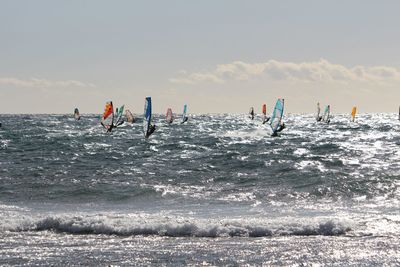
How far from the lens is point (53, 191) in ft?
69.8

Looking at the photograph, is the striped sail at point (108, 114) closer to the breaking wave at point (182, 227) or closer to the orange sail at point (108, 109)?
the orange sail at point (108, 109)

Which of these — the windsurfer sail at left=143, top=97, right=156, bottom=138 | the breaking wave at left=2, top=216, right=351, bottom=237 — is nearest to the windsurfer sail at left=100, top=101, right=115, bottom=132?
the windsurfer sail at left=143, top=97, right=156, bottom=138

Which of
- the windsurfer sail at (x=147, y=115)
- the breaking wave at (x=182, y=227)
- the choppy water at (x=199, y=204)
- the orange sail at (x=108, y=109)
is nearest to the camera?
the choppy water at (x=199, y=204)

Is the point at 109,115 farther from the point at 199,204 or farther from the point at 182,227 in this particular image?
the point at 182,227

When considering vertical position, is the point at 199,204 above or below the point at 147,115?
below

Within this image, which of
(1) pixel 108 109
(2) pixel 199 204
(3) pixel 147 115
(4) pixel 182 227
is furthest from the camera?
(1) pixel 108 109

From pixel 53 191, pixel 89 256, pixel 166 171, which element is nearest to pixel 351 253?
pixel 89 256

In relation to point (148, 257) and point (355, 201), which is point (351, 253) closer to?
point (148, 257)

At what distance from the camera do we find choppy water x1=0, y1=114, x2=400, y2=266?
36.6 feet

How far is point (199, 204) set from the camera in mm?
18859

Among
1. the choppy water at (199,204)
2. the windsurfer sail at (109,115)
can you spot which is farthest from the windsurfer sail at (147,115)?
the windsurfer sail at (109,115)

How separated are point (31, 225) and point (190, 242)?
4.76 meters

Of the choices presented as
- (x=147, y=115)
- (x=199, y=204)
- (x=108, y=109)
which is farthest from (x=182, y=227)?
(x=108, y=109)

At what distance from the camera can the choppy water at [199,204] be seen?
36.6 ft
